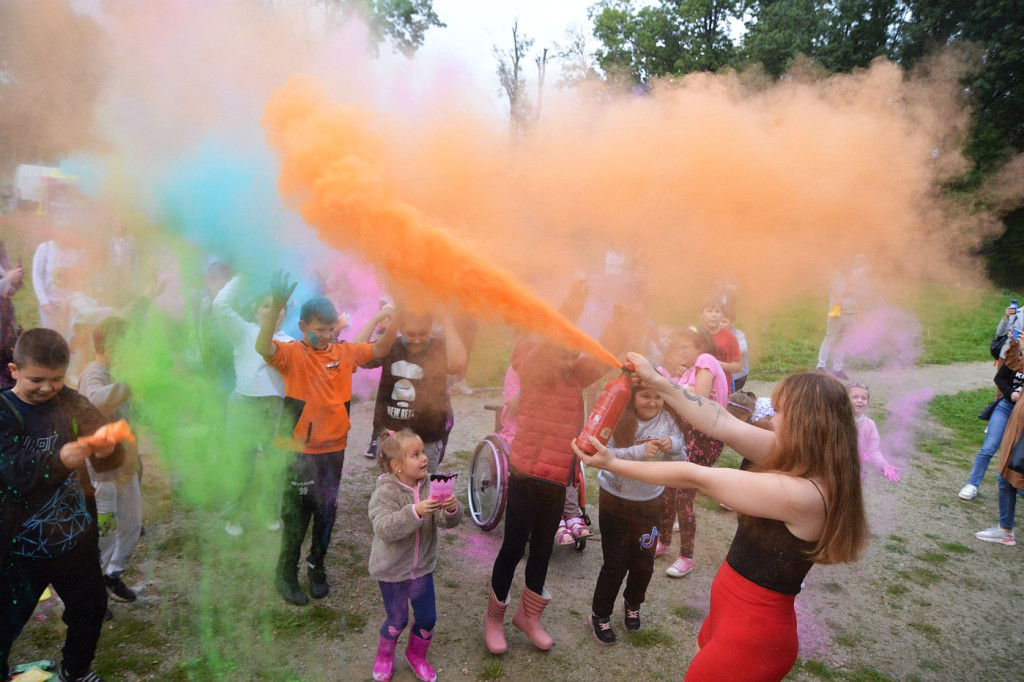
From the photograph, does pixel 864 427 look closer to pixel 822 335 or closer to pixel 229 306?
pixel 229 306

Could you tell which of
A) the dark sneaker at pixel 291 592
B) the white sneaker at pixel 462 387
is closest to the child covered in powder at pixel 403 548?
the dark sneaker at pixel 291 592

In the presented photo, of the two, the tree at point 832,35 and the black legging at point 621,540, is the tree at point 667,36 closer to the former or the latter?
the tree at point 832,35

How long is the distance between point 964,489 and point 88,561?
838 centimetres

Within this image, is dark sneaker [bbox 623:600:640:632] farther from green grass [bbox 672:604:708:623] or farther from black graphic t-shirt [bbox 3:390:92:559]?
black graphic t-shirt [bbox 3:390:92:559]

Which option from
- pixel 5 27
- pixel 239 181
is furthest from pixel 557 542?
pixel 5 27

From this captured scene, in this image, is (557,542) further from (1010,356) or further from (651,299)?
(1010,356)

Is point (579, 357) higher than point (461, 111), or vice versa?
point (461, 111)

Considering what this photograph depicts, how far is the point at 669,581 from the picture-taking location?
4699mm

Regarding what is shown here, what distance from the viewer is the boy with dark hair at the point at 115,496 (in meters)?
3.51

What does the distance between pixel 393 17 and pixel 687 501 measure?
459 centimetres

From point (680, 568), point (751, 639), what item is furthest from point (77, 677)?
point (680, 568)

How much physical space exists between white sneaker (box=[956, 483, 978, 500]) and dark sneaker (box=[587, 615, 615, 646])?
5.44 m

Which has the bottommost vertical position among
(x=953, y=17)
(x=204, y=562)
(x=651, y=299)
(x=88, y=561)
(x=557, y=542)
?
(x=204, y=562)

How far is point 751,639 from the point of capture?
243 cm
